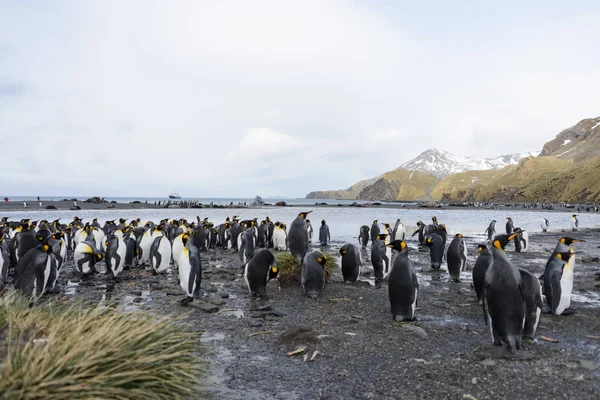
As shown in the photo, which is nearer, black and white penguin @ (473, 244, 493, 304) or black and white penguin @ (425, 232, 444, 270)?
black and white penguin @ (473, 244, 493, 304)

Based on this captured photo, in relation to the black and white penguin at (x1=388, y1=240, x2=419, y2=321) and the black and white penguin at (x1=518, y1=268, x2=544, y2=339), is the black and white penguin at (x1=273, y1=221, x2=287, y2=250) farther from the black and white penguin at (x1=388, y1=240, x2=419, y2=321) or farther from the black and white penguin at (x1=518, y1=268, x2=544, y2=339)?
the black and white penguin at (x1=518, y1=268, x2=544, y2=339)

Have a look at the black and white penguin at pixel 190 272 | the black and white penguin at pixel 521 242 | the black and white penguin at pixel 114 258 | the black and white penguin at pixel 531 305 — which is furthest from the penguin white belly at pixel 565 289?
the black and white penguin at pixel 114 258

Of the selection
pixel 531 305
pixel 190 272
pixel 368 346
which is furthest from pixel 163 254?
pixel 531 305

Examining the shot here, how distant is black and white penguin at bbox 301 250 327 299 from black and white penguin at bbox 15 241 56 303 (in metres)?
5.01

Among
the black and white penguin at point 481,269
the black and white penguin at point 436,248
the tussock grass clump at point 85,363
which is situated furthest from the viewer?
the black and white penguin at point 436,248

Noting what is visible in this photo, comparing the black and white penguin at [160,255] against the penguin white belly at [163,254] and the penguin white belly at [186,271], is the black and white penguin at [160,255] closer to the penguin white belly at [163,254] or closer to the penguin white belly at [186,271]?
the penguin white belly at [163,254]

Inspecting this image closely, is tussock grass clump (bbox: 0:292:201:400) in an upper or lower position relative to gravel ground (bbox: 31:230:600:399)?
upper

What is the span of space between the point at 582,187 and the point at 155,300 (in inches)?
3417

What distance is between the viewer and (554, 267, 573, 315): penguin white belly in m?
6.60

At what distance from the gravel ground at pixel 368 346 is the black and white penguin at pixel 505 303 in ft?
0.69

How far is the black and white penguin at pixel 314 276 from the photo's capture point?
8.34m

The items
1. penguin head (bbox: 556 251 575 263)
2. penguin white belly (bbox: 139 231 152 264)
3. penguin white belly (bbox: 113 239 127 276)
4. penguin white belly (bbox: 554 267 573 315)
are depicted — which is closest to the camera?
penguin white belly (bbox: 554 267 573 315)

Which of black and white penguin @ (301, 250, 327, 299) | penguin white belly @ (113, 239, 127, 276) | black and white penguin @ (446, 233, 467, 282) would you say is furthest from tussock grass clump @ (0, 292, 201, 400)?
black and white penguin @ (446, 233, 467, 282)

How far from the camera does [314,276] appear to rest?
27.3 feet
